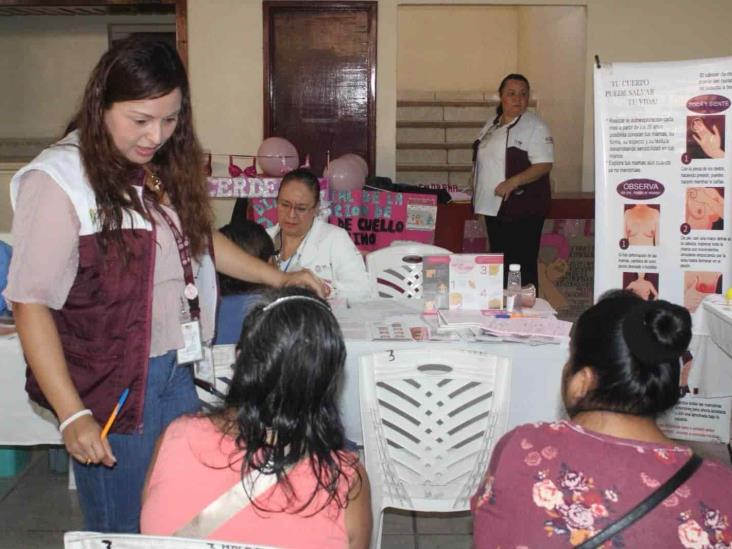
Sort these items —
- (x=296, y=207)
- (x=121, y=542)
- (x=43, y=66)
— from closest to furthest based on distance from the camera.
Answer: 1. (x=121, y=542)
2. (x=296, y=207)
3. (x=43, y=66)

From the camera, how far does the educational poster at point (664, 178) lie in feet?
11.8

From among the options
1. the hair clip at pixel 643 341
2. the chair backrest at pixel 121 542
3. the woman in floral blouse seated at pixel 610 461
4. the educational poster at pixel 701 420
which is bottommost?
the educational poster at pixel 701 420

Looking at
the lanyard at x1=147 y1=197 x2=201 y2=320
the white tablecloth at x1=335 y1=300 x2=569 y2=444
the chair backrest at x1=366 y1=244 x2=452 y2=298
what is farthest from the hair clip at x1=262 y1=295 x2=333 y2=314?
the chair backrest at x1=366 y1=244 x2=452 y2=298

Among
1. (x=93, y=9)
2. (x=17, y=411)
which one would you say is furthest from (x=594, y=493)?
(x=93, y=9)

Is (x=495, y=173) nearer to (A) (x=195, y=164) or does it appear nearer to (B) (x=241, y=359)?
(A) (x=195, y=164)

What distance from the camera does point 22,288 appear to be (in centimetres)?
164

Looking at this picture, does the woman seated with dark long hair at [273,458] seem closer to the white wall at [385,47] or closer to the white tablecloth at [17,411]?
the white tablecloth at [17,411]

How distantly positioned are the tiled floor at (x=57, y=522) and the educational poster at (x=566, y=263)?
3386 millimetres

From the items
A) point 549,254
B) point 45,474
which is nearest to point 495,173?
point 549,254

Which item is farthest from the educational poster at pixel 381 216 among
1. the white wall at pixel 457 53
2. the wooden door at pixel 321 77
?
the white wall at pixel 457 53

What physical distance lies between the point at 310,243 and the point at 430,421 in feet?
5.11

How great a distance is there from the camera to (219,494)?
4.88 ft

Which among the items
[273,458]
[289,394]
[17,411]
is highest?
[289,394]

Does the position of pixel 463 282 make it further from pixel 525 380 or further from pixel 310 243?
pixel 310 243
